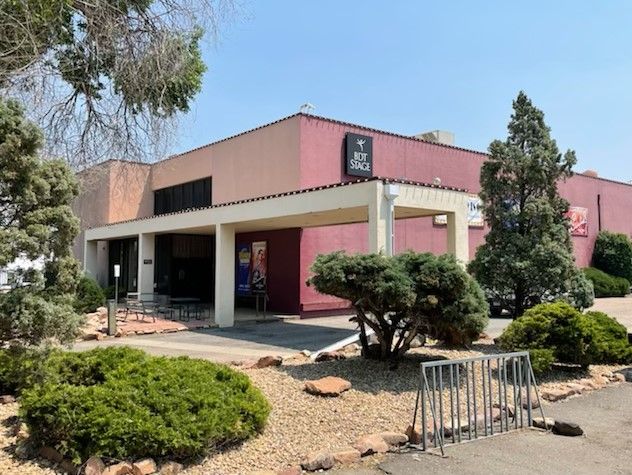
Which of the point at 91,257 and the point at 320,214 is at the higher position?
the point at 320,214

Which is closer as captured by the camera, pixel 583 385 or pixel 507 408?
pixel 507 408

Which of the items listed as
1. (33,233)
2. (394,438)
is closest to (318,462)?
(394,438)

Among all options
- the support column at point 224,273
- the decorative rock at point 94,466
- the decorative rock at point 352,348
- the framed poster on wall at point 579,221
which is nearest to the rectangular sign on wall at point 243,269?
the support column at point 224,273

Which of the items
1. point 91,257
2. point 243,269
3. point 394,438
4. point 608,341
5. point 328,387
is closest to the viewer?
point 394,438

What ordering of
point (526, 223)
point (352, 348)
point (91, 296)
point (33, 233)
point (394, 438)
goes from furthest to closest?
point (91, 296)
point (526, 223)
point (352, 348)
point (33, 233)
point (394, 438)

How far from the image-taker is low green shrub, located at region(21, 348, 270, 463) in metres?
4.25

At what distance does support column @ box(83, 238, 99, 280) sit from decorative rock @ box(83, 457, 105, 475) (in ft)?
73.9

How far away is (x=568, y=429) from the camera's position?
5.64m

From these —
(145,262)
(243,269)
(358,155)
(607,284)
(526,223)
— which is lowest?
(607,284)

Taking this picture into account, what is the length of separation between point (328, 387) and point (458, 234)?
7922 millimetres

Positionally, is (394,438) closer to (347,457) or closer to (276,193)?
(347,457)

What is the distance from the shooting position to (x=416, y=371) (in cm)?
763

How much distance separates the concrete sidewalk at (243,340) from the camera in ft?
37.3

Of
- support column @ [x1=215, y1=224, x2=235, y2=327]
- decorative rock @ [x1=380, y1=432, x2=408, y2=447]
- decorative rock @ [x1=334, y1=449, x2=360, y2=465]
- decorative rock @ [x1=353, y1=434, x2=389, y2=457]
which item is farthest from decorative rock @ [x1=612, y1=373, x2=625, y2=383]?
support column @ [x1=215, y1=224, x2=235, y2=327]
